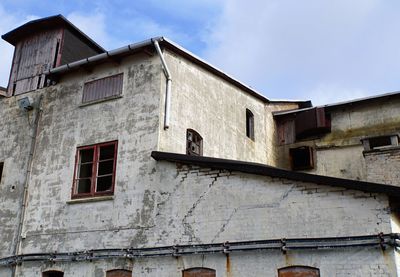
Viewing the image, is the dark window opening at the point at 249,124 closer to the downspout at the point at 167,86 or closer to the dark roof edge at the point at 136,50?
the dark roof edge at the point at 136,50

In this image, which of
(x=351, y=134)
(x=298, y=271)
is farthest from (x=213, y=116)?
(x=298, y=271)

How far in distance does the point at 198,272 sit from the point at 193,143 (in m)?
4.34

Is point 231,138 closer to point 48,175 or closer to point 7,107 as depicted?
point 48,175

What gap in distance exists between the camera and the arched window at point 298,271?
961cm

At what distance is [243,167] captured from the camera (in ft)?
35.4

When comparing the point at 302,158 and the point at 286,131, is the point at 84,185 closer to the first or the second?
the point at 302,158

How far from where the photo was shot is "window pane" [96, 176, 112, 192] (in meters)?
13.3

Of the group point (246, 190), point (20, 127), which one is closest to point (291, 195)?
point (246, 190)

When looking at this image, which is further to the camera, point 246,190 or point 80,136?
point 80,136

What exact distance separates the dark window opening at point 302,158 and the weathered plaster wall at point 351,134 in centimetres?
22

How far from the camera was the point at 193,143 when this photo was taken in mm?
14031

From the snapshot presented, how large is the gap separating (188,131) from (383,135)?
6.89 m

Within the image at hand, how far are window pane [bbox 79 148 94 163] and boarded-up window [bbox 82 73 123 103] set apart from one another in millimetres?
1623

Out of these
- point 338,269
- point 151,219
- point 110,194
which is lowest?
point 338,269
